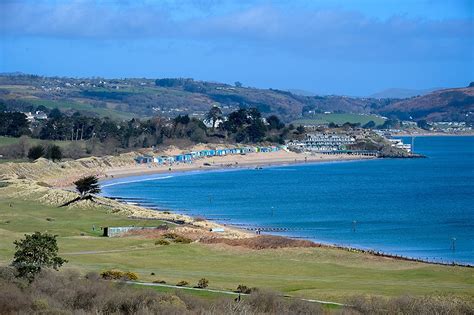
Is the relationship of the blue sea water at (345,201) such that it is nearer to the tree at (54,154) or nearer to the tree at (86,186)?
the tree at (86,186)

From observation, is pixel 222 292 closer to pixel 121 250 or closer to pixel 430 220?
pixel 121 250

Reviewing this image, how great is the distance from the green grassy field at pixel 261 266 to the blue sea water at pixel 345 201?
25.3 ft

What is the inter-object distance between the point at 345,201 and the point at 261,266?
45525 millimetres

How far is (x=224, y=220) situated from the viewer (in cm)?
6588

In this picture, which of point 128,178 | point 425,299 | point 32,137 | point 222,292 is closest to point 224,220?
point 222,292

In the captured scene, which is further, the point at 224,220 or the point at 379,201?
the point at 379,201

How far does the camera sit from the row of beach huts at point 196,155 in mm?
134125

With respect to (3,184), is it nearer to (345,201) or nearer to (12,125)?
(345,201)

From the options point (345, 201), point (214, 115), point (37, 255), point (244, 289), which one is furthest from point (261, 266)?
point (214, 115)

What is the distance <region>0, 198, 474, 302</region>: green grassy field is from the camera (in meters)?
31.4

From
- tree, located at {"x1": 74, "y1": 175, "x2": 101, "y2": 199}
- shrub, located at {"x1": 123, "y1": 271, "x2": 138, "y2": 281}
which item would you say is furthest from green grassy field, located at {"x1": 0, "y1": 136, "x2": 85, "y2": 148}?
shrub, located at {"x1": 123, "y1": 271, "x2": 138, "y2": 281}

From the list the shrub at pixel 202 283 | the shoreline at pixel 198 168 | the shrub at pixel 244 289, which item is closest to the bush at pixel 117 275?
the shrub at pixel 202 283

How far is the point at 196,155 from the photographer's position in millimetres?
145500

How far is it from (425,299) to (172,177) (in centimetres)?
9364
